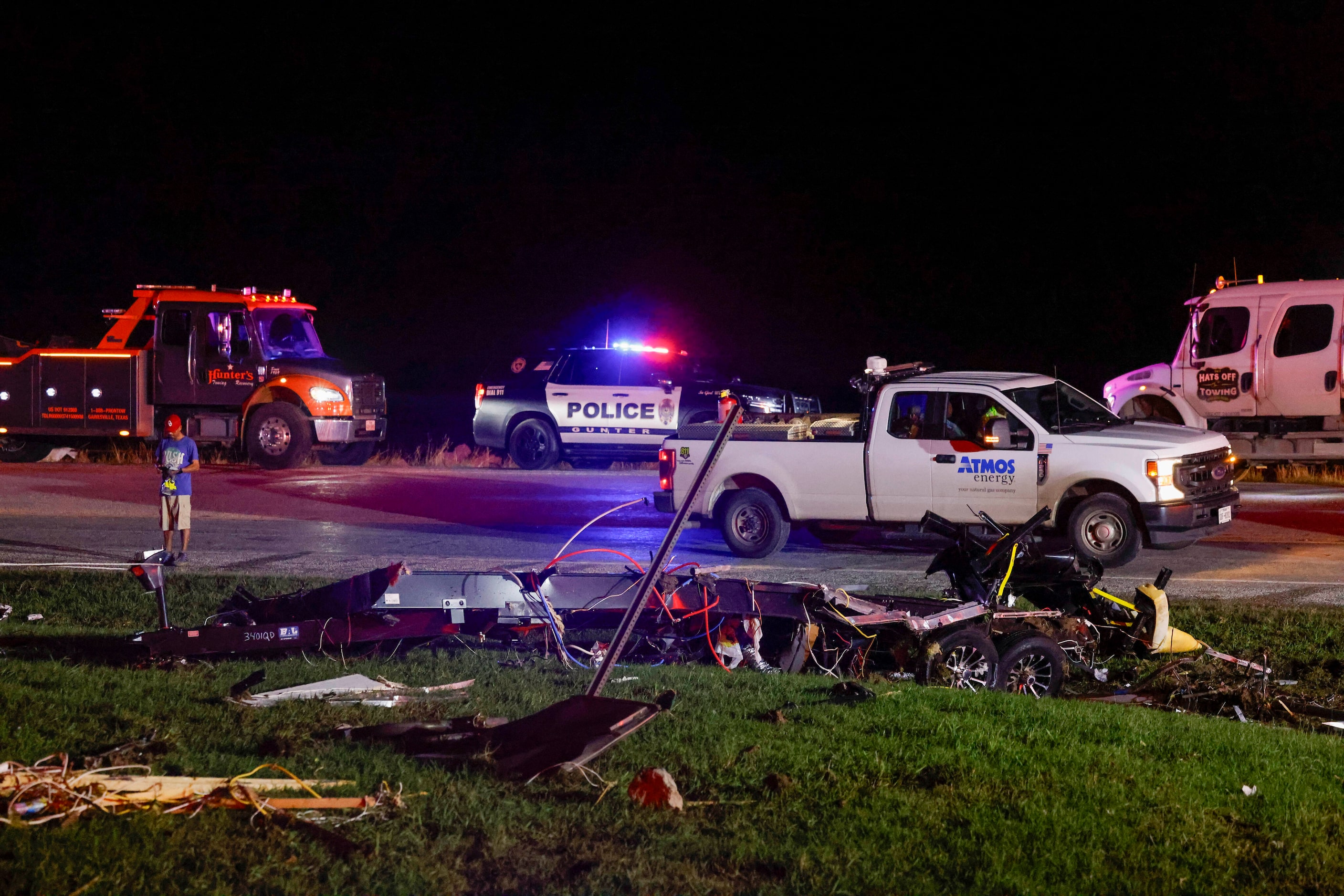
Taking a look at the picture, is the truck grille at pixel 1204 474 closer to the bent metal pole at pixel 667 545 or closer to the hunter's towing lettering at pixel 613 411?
the bent metal pole at pixel 667 545

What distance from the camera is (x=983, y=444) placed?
1163cm

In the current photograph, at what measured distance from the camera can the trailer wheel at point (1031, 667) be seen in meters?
7.36

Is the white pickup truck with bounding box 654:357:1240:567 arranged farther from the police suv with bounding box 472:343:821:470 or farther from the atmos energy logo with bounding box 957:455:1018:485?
the police suv with bounding box 472:343:821:470

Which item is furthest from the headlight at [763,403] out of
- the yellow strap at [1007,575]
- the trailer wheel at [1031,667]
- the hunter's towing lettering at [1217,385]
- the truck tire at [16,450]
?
the truck tire at [16,450]

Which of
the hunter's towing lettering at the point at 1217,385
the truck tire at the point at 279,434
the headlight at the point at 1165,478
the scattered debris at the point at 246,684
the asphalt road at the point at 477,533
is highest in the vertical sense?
the hunter's towing lettering at the point at 1217,385

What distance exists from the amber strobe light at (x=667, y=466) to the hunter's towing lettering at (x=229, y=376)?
35.8 feet

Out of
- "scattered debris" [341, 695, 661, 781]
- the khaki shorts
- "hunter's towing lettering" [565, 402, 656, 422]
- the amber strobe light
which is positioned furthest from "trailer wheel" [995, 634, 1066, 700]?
"hunter's towing lettering" [565, 402, 656, 422]

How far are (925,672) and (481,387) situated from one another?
15082mm

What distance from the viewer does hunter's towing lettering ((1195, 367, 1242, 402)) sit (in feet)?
58.9

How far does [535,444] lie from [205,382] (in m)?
5.54

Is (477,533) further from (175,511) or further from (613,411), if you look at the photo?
(613,411)

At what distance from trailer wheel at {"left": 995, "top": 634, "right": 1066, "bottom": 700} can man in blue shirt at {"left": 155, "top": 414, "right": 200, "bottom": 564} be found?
812 cm

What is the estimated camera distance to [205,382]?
21031 mm

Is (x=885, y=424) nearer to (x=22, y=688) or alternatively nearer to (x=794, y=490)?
(x=794, y=490)
